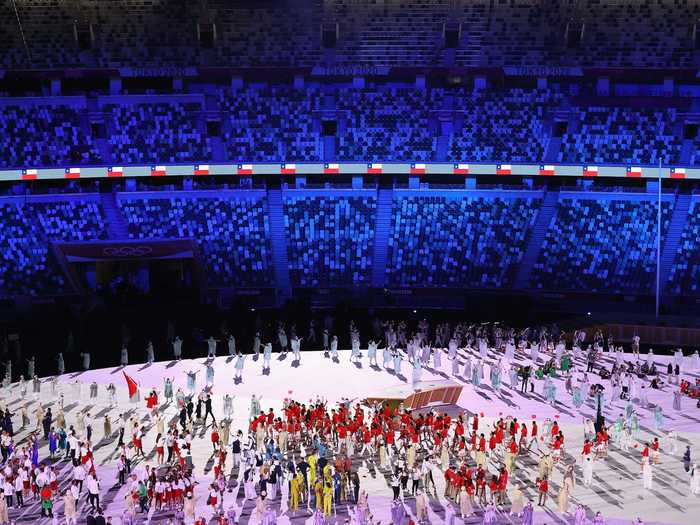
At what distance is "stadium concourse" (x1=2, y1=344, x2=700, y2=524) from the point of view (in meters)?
25.5

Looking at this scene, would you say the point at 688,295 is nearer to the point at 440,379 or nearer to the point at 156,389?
the point at 440,379

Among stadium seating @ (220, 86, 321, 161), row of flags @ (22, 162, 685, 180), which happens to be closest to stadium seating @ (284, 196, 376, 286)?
row of flags @ (22, 162, 685, 180)

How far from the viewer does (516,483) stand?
27.3m

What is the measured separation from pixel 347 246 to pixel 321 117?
7.45 meters

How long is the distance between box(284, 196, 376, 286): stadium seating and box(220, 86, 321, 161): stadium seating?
2852 millimetres

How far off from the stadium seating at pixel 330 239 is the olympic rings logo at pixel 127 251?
7.92 m

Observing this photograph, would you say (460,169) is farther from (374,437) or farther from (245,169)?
(374,437)

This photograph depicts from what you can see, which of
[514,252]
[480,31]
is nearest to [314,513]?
[514,252]

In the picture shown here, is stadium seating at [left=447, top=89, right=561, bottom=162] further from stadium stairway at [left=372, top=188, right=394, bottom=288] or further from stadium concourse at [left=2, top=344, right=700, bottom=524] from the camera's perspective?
stadium concourse at [left=2, top=344, right=700, bottom=524]

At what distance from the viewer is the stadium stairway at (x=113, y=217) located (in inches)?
1903

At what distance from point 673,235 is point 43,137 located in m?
35.2

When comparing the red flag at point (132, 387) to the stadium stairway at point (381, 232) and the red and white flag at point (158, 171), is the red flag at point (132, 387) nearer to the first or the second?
the red and white flag at point (158, 171)

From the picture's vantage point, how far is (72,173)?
47.2 metres

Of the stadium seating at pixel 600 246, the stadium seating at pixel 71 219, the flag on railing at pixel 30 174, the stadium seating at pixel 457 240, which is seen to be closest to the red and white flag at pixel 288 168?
the stadium seating at pixel 457 240
